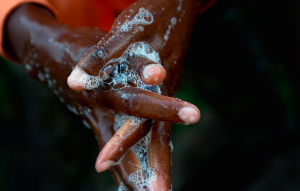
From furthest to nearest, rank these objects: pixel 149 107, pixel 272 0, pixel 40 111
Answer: pixel 40 111, pixel 272 0, pixel 149 107

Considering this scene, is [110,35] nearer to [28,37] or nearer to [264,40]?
[28,37]

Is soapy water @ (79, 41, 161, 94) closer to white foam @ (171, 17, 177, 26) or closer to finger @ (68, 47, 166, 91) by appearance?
finger @ (68, 47, 166, 91)

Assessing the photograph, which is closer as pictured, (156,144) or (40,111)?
(156,144)

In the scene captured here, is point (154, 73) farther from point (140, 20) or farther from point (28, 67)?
point (28, 67)

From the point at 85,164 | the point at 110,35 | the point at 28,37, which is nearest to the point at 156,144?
the point at 110,35

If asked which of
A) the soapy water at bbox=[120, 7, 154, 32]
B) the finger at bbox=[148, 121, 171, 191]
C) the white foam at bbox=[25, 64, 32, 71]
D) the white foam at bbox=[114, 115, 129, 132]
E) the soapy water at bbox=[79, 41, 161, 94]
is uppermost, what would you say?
the white foam at bbox=[25, 64, 32, 71]

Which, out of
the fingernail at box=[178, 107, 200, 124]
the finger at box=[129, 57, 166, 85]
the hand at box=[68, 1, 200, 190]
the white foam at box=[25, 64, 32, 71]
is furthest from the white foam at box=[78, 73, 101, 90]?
the white foam at box=[25, 64, 32, 71]

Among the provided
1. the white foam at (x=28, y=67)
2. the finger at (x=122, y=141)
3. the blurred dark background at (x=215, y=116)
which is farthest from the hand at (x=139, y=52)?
the blurred dark background at (x=215, y=116)
